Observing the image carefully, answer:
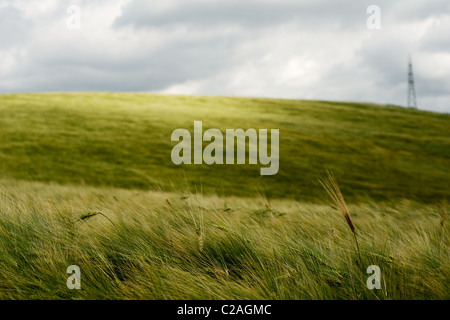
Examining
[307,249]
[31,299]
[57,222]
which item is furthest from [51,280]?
[307,249]

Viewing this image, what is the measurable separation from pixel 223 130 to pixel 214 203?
23.0 m

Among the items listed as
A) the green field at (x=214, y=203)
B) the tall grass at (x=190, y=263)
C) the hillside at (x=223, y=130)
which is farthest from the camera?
the hillside at (x=223, y=130)

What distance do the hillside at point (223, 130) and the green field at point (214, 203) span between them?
14cm

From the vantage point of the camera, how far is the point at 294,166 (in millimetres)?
23156

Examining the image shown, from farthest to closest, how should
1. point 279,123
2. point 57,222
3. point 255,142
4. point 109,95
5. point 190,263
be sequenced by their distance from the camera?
point 109,95
point 279,123
point 255,142
point 57,222
point 190,263

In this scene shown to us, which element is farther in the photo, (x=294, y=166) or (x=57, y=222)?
(x=294, y=166)

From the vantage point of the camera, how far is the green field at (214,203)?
2248 mm

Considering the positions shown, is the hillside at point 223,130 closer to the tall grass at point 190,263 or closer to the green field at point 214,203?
the green field at point 214,203

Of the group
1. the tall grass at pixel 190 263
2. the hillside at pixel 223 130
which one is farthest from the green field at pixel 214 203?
the hillside at pixel 223 130

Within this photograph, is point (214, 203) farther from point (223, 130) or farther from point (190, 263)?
point (223, 130)

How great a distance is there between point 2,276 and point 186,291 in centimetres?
115

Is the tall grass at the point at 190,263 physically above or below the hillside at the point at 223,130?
below

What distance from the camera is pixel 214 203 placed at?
6.02m

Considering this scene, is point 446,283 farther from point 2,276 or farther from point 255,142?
point 255,142
